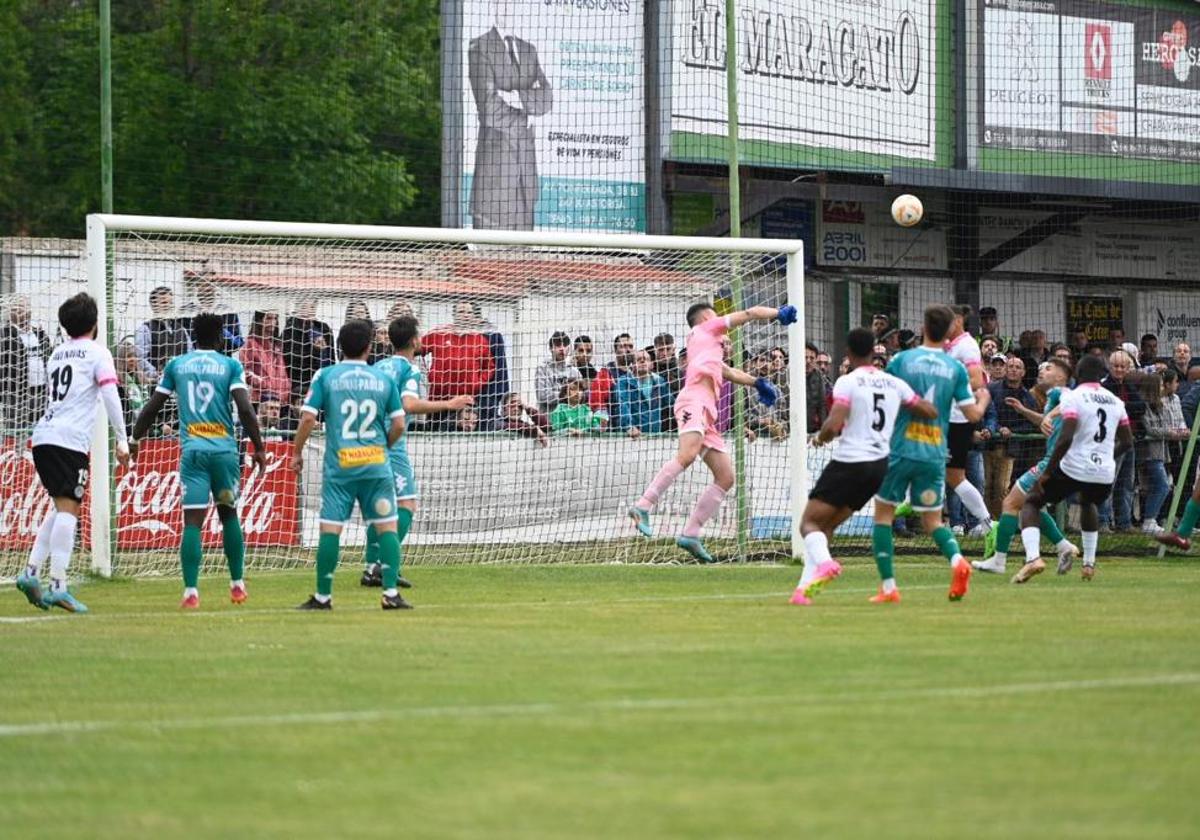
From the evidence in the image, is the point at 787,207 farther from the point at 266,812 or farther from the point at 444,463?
the point at 266,812

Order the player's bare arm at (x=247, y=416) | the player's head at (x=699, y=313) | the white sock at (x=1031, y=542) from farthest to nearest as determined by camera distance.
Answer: the player's head at (x=699, y=313), the white sock at (x=1031, y=542), the player's bare arm at (x=247, y=416)

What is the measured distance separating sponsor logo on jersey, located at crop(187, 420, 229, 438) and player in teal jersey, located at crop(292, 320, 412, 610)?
105cm

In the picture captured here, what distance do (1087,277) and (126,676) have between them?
79.6 ft

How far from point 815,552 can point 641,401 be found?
728cm

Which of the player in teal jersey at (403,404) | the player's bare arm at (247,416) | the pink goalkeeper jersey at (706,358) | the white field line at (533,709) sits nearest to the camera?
the white field line at (533,709)

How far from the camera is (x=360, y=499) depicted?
46.2 ft

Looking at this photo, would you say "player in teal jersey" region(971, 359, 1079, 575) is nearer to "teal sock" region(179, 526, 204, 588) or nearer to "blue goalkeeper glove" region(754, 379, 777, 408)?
"blue goalkeeper glove" region(754, 379, 777, 408)

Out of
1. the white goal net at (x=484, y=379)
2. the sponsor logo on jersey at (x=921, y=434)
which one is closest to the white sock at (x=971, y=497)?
the white goal net at (x=484, y=379)

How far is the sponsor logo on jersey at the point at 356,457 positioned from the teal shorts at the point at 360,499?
12 cm

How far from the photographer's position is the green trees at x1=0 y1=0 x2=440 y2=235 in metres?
41.0

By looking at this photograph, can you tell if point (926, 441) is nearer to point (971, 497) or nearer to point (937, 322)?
point (937, 322)

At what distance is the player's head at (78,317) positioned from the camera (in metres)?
14.9

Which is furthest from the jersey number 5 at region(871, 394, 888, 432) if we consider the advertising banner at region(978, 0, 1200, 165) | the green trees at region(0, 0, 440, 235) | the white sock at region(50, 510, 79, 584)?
the green trees at region(0, 0, 440, 235)

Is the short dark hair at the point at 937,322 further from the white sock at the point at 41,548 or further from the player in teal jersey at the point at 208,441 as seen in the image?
the white sock at the point at 41,548
